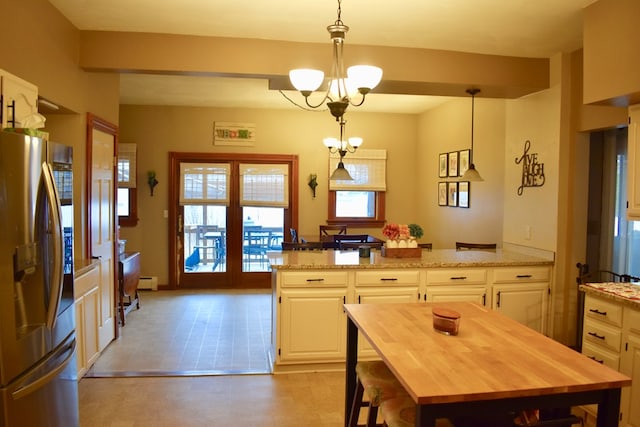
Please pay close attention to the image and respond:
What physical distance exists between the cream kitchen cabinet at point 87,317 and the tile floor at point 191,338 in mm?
138

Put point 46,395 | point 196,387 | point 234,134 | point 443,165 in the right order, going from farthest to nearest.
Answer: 1. point 234,134
2. point 443,165
3. point 196,387
4. point 46,395

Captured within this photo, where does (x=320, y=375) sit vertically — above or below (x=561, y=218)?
below

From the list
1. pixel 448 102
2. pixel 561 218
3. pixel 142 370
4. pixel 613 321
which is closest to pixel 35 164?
pixel 142 370

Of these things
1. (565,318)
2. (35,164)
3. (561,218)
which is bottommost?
(565,318)

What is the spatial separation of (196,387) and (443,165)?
4285 mm

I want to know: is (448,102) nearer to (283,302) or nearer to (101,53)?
(283,302)

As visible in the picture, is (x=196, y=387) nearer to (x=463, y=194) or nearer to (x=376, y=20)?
(x=376, y=20)

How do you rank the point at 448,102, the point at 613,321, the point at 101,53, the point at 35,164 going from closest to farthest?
the point at 35,164, the point at 613,321, the point at 101,53, the point at 448,102

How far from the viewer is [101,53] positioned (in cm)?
352

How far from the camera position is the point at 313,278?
141 inches

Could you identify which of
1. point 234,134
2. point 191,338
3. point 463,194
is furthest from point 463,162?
point 191,338

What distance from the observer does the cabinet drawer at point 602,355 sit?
2.65 meters

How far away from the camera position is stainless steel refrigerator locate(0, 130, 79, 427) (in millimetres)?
1851

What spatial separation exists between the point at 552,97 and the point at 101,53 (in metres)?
3.76
